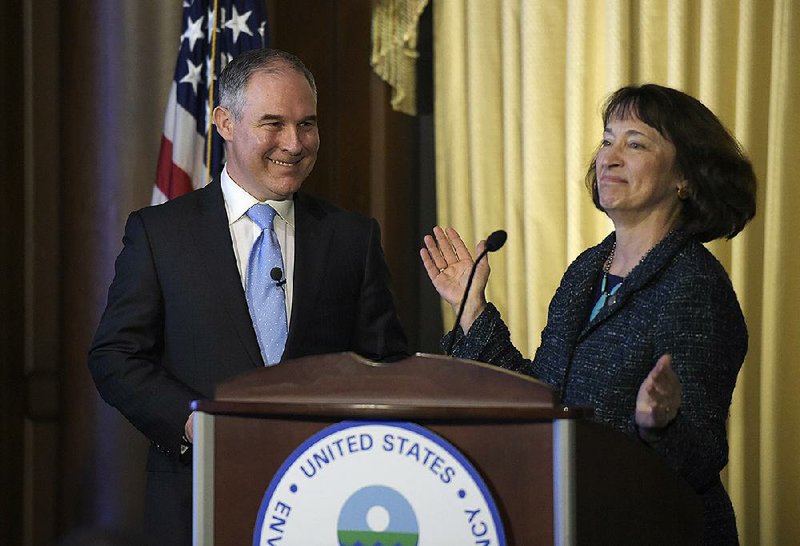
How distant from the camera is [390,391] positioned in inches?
61.4

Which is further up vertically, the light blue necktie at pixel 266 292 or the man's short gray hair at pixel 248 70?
the man's short gray hair at pixel 248 70

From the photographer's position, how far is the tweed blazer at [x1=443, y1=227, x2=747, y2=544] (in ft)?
6.63

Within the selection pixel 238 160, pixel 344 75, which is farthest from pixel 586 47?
pixel 238 160

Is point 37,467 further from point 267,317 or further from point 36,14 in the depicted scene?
point 267,317

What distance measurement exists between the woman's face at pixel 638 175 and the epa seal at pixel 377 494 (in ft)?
3.64

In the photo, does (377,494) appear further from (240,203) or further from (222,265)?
(240,203)

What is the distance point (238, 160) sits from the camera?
2768 mm

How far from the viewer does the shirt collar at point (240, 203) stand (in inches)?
107

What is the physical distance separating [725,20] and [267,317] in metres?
1.96

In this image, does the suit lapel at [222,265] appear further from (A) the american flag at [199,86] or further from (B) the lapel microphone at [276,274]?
(A) the american flag at [199,86]

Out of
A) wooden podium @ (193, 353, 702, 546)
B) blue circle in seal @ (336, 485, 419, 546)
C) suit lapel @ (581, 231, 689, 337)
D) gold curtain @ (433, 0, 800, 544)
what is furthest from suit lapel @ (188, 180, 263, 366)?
gold curtain @ (433, 0, 800, 544)

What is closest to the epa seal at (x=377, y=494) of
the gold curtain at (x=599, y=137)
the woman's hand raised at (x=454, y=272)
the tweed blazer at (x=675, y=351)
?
the tweed blazer at (x=675, y=351)

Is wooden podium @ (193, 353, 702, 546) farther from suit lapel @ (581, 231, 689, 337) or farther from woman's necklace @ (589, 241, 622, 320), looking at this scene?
woman's necklace @ (589, 241, 622, 320)

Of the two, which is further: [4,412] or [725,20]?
[4,412]
